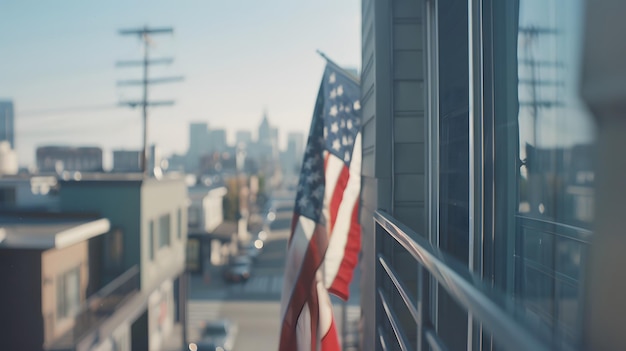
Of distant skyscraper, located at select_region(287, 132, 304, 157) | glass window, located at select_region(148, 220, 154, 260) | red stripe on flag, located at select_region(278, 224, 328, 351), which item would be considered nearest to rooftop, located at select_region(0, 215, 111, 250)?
glass window, located at select_region(148, 220, 154, 260)

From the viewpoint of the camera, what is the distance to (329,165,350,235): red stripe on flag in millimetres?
3881

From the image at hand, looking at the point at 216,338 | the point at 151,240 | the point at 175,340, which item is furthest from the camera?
the point at 175,340

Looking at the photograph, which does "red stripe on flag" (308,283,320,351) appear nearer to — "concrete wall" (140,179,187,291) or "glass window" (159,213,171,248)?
"concrete wall" (140,179,187,291)

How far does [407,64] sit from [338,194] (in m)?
1.13

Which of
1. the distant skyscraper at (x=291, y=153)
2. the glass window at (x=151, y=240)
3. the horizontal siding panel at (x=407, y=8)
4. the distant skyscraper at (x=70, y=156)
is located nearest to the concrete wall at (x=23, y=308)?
the glass window at (x=151, y=240)

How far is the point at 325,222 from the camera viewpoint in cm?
374

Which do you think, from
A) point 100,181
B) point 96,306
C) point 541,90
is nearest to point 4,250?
point 96,306

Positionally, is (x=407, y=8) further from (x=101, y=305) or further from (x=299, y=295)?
(x=101, y=305)

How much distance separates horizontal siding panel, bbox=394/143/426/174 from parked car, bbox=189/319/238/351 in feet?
39.7

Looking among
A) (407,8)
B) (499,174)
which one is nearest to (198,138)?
(407,8)

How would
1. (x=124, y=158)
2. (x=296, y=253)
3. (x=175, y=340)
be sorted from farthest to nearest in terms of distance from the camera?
(x=124, y=158) < (x=175, y=340) < (x=296, y=253)

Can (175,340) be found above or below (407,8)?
below

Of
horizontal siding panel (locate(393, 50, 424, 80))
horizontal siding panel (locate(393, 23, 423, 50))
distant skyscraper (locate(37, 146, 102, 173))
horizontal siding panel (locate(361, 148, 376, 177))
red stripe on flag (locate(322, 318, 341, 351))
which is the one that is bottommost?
red stripe on flag (locate(322, 318, 341, 351))

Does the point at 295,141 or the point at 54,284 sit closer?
the point at 54,284
